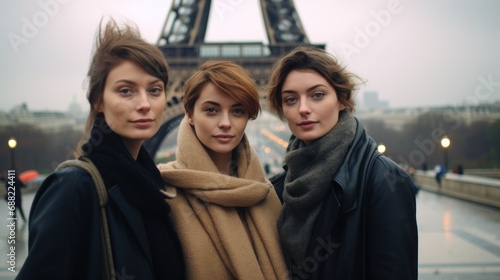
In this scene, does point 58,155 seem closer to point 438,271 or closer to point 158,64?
point 438,271

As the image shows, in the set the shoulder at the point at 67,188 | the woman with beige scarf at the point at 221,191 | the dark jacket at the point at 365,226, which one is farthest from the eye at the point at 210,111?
the shoulder at the point at 67,188

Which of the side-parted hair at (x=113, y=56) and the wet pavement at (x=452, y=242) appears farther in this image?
the wet pavement at (x=452, y=242)

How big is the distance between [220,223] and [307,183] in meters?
0.58

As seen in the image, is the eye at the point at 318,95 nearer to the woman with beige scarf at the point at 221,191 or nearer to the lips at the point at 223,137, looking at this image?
the woman with beige scarf at the point at 221,191

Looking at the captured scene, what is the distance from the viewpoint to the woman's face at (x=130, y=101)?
2.85 metres

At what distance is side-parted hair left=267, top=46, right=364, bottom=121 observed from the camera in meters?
3.29

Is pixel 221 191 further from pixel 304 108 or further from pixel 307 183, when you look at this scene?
pixel 304 108

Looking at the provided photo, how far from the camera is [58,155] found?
3622 centimetres

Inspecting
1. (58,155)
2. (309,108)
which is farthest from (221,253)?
(58,155)

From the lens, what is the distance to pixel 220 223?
10.2 ft

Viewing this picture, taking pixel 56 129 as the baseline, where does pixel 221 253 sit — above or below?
above

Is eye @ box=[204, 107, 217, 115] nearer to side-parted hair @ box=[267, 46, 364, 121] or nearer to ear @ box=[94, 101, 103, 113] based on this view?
side-parted hair @ box=[267, 46, 364, 121]

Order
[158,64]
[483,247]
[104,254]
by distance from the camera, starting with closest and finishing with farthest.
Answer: [104,254] < [158,64] < [483,247]

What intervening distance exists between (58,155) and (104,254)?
3599 centimetres
